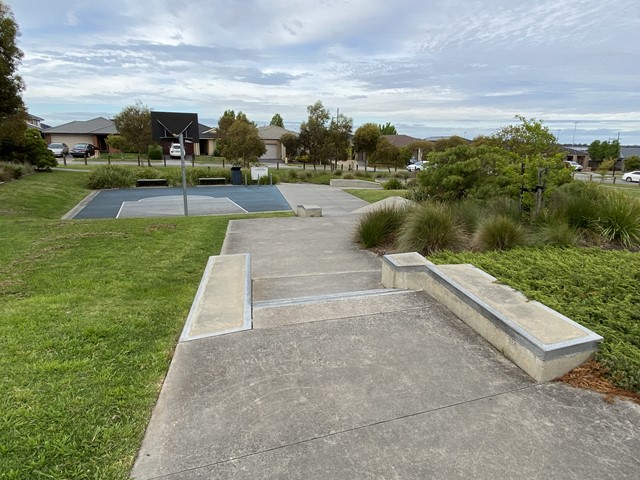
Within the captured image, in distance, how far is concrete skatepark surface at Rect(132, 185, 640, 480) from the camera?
2184 millimetres

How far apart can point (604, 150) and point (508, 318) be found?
261ft

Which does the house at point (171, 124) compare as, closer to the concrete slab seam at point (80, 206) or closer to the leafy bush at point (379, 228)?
the concrete slab seam at point (80, 206)

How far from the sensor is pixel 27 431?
2.33 meters

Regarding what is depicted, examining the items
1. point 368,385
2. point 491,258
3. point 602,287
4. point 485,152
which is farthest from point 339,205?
point 368,385

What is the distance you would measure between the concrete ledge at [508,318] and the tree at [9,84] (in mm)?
20545

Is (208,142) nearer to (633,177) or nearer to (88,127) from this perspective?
(88,127)

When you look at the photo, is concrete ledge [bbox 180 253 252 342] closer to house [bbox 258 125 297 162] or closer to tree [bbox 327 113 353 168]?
tree [bbox 327 113 353 168]

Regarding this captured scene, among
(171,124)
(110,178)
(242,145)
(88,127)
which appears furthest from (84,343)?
(88,127)

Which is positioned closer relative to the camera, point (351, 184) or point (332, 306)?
point (332, 306)

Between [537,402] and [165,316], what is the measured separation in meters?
3.42

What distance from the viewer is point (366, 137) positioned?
41.7 meters

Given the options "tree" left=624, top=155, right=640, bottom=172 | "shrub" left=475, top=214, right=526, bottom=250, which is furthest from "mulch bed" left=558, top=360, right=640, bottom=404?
"tree" left=624, top=155, right=640, bottom=172

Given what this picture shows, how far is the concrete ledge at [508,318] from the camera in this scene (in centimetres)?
301

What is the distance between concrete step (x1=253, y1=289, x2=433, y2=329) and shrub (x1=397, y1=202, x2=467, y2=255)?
2235mm
